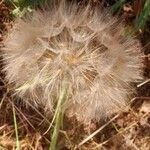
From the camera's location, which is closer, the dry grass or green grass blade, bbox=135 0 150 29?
green grass blade, bbox=135 0 150 29

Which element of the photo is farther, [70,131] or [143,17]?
[70,131]

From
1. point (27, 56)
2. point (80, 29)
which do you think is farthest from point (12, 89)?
point (80, 29)

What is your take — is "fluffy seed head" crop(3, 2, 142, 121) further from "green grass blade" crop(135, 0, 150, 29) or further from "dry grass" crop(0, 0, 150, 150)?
"dry grass" crop(0, 0, 150, 150)

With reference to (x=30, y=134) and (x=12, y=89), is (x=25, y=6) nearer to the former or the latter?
(x=12, y=89)

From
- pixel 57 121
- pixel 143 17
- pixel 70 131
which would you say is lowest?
pixel 70 131

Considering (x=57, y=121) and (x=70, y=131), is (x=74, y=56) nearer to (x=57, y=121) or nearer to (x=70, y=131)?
(x=57, y=121)

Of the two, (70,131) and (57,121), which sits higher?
(57,121)

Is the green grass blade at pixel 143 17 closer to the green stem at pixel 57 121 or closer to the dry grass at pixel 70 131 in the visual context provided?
the dry grass at pixel 70 131

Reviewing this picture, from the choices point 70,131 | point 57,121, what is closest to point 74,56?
point 57,121

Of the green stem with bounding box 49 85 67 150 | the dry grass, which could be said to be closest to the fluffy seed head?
the green stem with bounding box 49 85 67 150

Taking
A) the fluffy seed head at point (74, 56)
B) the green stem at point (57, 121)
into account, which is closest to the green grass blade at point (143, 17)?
the fluffy seed head at point (74, 56)
